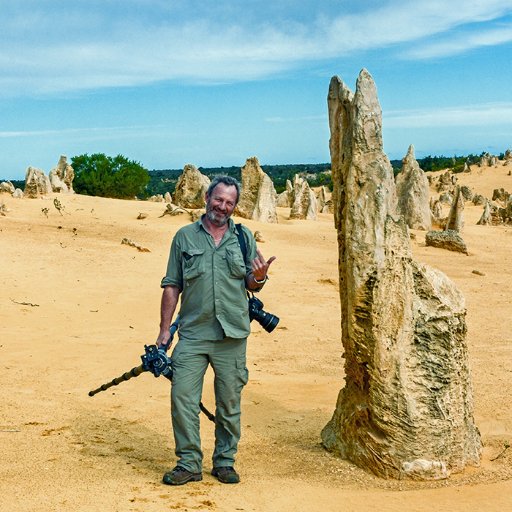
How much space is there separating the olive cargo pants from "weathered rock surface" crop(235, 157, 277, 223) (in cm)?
1808

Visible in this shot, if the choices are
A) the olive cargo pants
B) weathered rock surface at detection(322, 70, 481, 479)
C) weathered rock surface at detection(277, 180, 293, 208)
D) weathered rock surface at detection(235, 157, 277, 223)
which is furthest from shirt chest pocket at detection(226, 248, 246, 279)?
weathered rock surface at detection(277, 180, 293, 208)

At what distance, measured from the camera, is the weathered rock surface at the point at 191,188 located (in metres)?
24.8

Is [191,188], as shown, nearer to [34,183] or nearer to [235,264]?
[34,183]

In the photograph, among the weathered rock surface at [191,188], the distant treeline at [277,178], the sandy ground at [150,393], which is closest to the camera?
the sandy ground at [150,393]

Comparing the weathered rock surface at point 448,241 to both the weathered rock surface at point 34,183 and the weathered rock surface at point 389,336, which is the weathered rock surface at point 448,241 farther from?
the weathered rock surface at point 389,336

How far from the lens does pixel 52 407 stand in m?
6.84

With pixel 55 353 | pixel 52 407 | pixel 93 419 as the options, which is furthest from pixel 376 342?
pixel 55 353

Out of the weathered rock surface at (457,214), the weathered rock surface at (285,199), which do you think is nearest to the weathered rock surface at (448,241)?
the weathered rock surface at (457,214)

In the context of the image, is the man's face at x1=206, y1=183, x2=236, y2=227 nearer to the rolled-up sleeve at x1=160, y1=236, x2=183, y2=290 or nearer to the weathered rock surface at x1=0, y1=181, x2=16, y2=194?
the rolled-up sleeve at x1=160, y1=236, x2=183, y2=290

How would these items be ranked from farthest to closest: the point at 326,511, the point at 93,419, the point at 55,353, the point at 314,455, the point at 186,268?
1. the point at 55,353
2. the point at 93,419
3. the point at 314,455
4. the point at 186,268
5. the point at 326,511

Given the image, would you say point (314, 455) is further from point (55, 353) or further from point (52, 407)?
point (55, 353)

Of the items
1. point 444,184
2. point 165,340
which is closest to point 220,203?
point 165,340

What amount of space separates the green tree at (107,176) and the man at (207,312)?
3241 centimetres

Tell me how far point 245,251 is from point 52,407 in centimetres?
293
